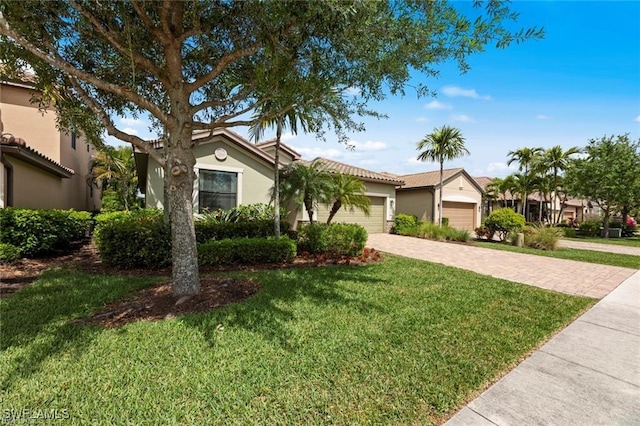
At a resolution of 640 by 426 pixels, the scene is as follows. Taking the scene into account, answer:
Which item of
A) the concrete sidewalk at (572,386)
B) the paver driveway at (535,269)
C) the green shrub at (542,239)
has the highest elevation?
the green shrub at (542,239)

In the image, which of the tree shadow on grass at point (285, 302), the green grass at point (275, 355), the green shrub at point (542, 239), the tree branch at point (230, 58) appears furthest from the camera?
the green shrub at point (542, 239)

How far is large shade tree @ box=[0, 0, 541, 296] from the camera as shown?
423 centimetres

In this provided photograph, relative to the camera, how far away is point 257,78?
4699 mm

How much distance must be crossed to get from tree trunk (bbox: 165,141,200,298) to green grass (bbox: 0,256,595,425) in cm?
97

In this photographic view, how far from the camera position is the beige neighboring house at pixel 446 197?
20.6 metres

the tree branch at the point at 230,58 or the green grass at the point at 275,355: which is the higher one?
the tree branch at the point at 230,58

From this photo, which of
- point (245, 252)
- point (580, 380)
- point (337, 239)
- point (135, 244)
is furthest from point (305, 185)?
point (580, 380)

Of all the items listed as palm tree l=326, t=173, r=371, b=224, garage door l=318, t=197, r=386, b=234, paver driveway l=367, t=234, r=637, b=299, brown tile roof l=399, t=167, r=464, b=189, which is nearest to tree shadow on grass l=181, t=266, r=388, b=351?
paver driveway l=367, t=234, r=637, b=299

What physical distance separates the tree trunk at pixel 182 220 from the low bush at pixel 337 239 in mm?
4774

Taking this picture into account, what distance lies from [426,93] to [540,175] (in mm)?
26546

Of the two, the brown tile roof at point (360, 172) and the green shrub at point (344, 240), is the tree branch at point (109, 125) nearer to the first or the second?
the green shrub at point (344, 240)

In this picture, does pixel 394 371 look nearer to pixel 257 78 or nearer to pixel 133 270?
pixel 257 78

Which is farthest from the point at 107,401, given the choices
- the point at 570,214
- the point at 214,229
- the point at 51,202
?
the point at 570,214

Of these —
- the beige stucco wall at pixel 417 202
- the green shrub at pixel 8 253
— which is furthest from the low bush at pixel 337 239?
the beige stucco wall at pixel 417 202
